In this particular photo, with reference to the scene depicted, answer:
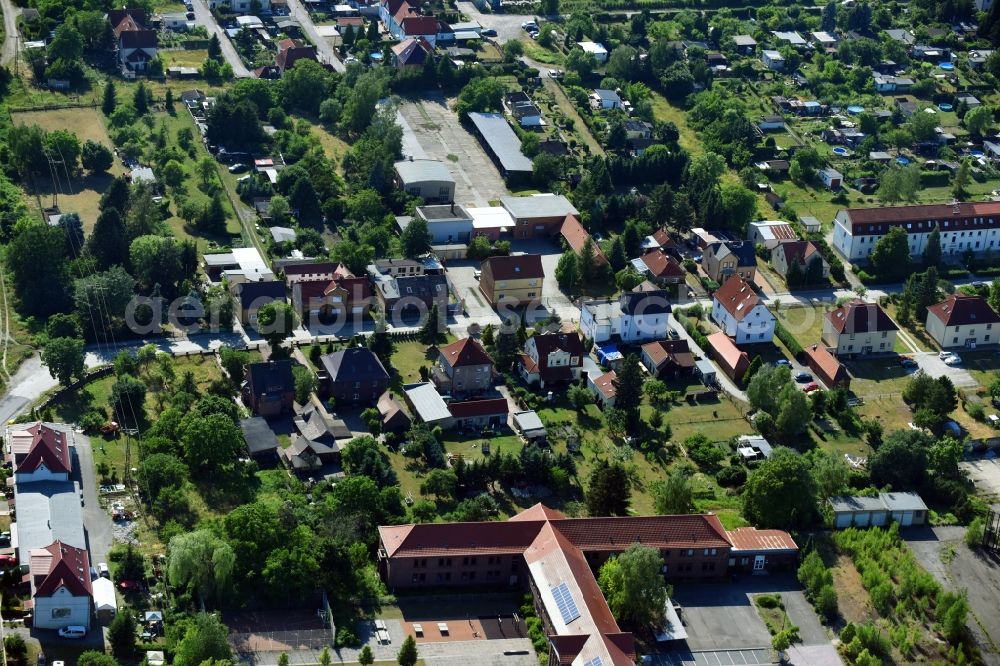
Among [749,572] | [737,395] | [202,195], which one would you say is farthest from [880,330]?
[202,195]

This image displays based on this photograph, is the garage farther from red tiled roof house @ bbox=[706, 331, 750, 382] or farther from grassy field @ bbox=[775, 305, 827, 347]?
grassy field @ bbox=[775, 305, 827, 347]

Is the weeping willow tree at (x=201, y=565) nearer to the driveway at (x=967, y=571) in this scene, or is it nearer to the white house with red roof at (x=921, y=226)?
the driveway at (x=967, y=571)

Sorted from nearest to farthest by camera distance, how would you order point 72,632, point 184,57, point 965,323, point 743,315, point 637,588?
point 72,632 < point 637,588 < point 743,315 < point 965,323 < point 184,57

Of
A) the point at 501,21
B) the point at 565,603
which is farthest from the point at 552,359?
the point at 501,21

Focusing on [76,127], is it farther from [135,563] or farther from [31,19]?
[135,563]

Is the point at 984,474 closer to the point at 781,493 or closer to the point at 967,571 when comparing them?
the point at 967,571
